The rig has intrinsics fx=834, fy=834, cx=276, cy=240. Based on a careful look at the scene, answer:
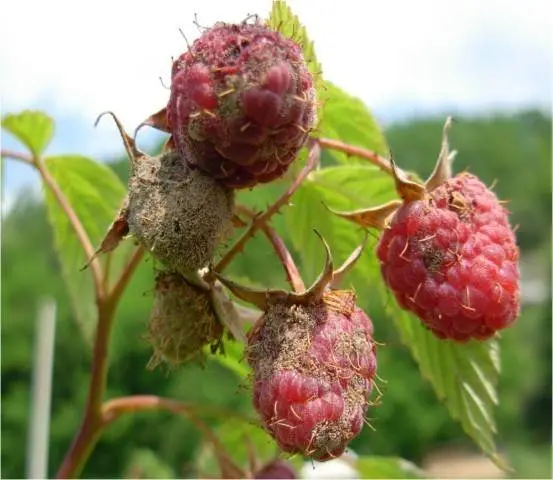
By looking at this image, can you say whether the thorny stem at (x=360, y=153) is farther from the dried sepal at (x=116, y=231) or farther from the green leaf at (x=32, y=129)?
the green leaf at (x=32, y=129)

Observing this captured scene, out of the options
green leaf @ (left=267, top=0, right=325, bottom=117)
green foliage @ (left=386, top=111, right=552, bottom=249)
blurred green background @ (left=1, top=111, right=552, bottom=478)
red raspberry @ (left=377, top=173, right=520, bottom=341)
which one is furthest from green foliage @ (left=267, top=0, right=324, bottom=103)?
green foliage @ (left=386, top=111, right=552, bottom=249)

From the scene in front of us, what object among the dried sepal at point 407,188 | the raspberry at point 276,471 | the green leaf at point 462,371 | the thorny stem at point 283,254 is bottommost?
the raspberry at point 276,471

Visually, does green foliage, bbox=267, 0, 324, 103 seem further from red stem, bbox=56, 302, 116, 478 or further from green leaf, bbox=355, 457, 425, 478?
green leaf, bbox=355, 457, 425, 478

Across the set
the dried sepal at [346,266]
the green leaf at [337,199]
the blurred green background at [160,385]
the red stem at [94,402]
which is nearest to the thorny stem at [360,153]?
the green leaf at [337,199]

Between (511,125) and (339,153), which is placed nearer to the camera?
(339,153)

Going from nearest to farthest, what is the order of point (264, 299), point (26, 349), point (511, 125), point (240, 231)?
point (264, 299), point (240, 231), point (26, 349), point (511, 125)

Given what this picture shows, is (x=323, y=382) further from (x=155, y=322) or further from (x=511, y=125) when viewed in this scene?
(x=511, y=125)

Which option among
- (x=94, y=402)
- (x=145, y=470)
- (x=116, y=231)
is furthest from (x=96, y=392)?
(x=145, y=470)

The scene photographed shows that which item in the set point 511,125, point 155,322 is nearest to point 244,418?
point 155,322
